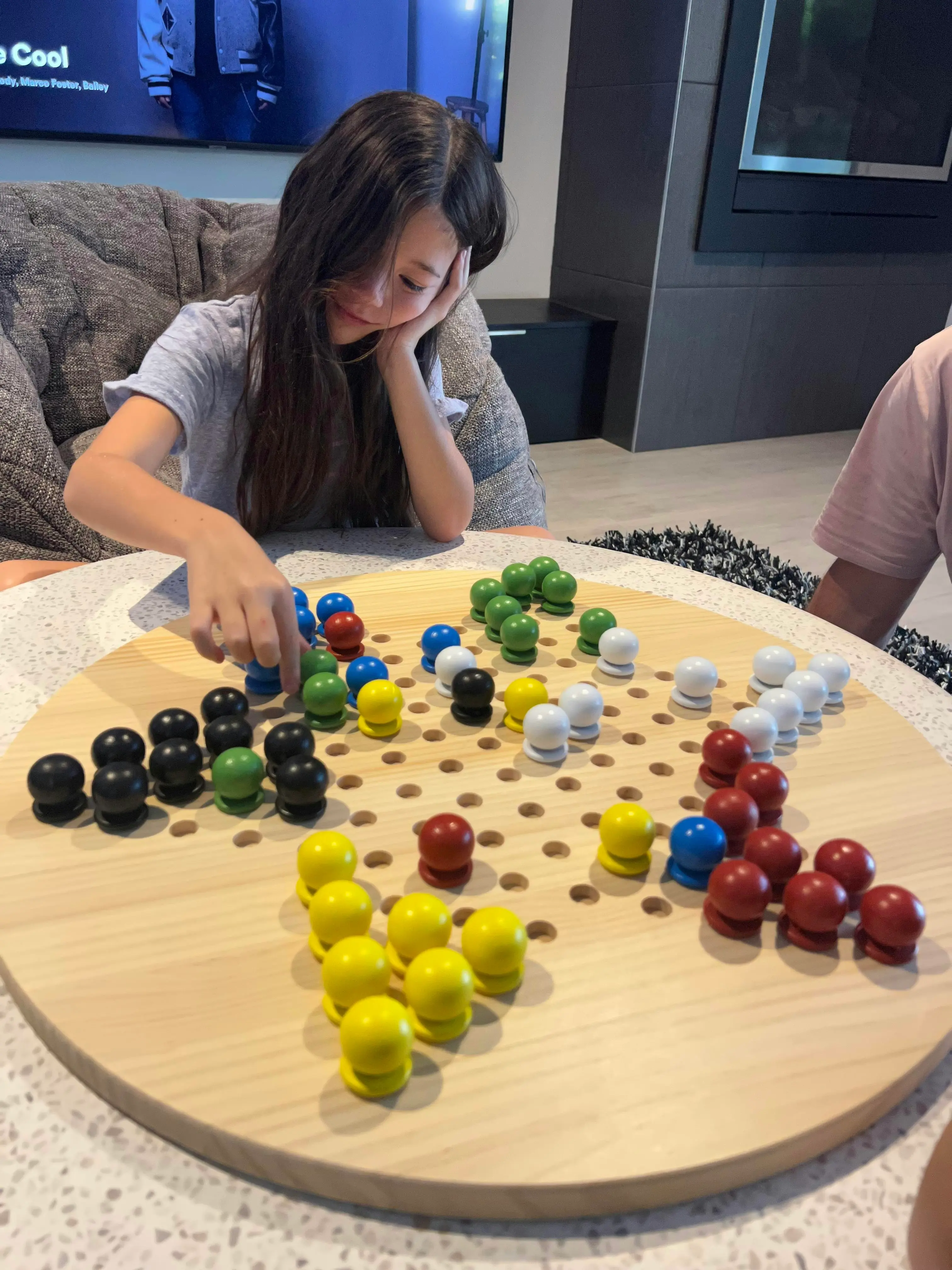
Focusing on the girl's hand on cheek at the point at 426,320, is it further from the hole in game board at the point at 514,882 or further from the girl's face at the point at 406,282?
the hole in game board at the point at 514,882

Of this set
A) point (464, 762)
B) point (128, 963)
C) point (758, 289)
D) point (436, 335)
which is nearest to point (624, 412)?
point (758, 289)

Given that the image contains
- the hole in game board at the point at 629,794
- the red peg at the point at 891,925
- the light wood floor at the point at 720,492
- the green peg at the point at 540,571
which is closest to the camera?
the red peg at the point at 891,925

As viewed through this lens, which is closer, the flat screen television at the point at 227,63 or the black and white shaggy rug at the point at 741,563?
the black and white shaggy rug at the point at 741,563

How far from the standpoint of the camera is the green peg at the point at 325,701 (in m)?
0.59

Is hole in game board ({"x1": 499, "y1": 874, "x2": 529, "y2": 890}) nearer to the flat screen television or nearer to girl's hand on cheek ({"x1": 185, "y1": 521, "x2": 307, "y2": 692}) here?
girl's hand on cheek ({"x1": 185, "y1": 521, "x2": 307, "y2": 692})

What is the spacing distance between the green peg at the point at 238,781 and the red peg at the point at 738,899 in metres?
0.25

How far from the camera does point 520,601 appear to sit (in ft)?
2.58

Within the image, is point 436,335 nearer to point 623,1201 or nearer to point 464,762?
point 464,762

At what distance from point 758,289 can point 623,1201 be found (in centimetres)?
312

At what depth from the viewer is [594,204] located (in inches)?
119

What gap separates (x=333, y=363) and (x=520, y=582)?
380 mm

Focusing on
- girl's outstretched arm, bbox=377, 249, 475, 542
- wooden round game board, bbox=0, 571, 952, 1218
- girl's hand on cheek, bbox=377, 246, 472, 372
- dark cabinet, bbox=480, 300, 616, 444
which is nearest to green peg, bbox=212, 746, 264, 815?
wooden round game board, bbox=0, 571, 952, 1218

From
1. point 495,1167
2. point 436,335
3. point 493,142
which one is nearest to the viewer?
point 495,1167

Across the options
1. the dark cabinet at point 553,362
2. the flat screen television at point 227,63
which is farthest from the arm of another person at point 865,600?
the dark cabinet at point 553,362
